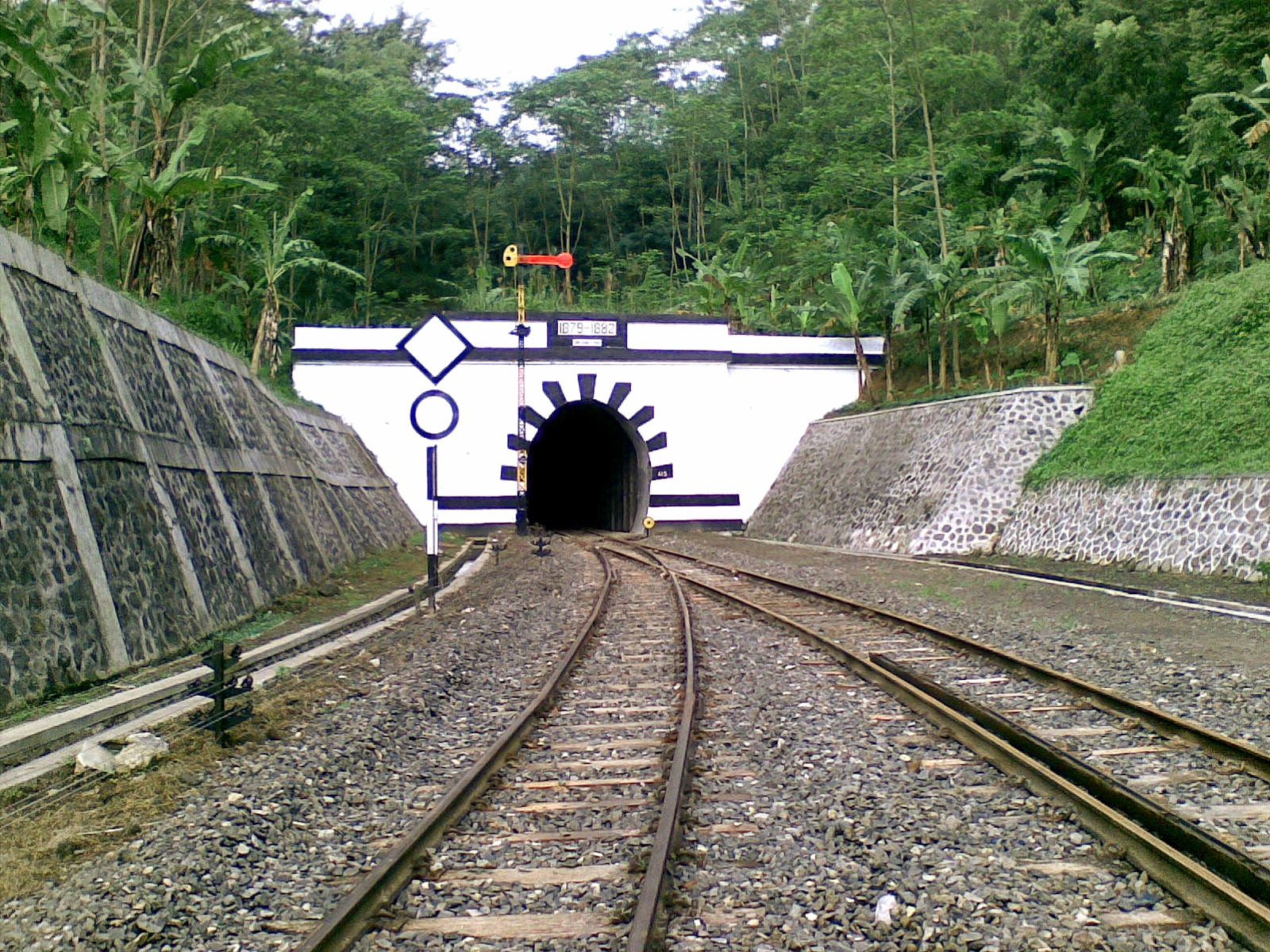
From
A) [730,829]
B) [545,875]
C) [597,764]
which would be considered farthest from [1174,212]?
[545,875]

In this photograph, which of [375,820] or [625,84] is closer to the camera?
[375,820]

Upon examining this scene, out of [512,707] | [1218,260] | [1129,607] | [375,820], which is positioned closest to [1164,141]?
[1218,260]

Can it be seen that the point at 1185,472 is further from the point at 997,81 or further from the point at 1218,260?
the point at 997,81

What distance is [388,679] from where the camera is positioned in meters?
7.43

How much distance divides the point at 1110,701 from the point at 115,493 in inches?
282

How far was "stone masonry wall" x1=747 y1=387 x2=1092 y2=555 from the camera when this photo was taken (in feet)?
56.5

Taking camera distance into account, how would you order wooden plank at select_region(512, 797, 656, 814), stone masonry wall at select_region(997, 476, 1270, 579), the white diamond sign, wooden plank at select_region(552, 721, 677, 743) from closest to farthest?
wooden plank at select_region(512, 797, 656, 814) → wooden plank at select_region(552, 721, 677, 743) → the white diamond sign → stone masonry wall at select_region(997, 476, 1270, 579)

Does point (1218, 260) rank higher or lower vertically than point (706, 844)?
higher

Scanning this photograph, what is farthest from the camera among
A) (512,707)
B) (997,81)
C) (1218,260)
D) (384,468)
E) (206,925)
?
(997,81)

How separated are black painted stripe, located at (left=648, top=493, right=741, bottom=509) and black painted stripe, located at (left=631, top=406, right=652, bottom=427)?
1754mm

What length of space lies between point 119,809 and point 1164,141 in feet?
97.6

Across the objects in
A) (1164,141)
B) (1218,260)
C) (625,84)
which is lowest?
(1218,260)

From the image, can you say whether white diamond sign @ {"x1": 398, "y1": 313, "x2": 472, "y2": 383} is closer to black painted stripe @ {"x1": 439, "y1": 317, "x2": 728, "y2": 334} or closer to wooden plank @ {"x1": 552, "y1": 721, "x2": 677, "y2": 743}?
wooden plank @ {"x1": 552, "y1": 721, "x2": 677, "y2": 743}

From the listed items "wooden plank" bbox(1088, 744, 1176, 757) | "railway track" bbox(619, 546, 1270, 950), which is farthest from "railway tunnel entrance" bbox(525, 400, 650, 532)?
"wooden plank" bbox(1088, 744, 1176, 757)
